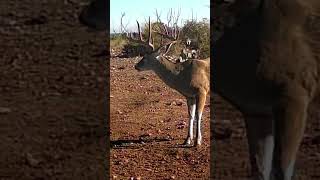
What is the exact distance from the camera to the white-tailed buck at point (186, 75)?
12.4ft

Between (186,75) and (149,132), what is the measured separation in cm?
44

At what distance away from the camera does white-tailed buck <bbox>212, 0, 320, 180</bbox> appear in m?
2.29

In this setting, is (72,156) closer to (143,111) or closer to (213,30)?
(213,30)

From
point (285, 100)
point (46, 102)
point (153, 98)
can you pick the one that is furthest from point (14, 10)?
point (153, 98)

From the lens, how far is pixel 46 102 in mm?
3010

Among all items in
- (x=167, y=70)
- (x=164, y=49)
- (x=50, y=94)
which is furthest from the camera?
(x=164, y=49)

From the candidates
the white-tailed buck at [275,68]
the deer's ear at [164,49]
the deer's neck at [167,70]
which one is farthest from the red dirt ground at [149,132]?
the white-tailed buck at [275,68]

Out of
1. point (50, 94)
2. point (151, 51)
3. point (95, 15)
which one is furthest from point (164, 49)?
point (95, 15)

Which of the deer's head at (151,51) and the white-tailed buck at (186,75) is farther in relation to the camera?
the deer's head at (151,51)

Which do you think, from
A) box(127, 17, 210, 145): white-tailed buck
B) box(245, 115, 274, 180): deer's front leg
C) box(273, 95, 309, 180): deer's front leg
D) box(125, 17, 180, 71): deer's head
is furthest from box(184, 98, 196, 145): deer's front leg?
box(273, 95, 309, 180): deer's front leg

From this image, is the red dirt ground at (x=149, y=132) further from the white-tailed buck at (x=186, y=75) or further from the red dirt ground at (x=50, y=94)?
the red dirt ground at (x=50, y=94)

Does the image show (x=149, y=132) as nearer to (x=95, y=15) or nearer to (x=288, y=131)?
(x=95, y=15)

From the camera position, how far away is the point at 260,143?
2.55 meters

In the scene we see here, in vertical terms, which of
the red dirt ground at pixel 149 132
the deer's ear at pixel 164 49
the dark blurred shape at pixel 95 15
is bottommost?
the red dirt ground at pixel 149 132
